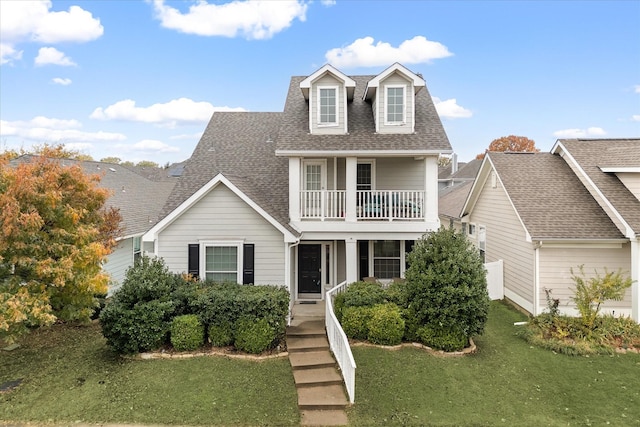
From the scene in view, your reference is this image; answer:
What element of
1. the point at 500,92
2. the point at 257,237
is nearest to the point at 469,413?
the point at 257,237

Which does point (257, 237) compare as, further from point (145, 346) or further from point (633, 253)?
point (633, 253)

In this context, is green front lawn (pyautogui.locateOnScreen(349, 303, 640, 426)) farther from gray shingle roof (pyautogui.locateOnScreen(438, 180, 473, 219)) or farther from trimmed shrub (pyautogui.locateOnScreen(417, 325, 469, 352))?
gray shingle roof (pyautogui.locateOnScreen(438, 180, 473, 219))

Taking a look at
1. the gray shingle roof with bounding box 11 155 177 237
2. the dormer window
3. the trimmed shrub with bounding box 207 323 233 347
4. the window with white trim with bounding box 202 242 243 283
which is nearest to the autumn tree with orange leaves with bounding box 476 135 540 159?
the dormer window

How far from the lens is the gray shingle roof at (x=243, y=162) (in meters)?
13.1

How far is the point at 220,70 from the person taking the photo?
2595cm

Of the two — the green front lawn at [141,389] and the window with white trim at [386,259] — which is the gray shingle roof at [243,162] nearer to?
the window with white trim at [386,259]

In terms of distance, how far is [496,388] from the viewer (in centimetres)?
809

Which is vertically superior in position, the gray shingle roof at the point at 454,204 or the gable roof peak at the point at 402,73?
the gable roof peak at the point at 402,73

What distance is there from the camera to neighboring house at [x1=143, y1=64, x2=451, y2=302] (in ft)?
38.5

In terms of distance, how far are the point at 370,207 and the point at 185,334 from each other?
24.4 feet

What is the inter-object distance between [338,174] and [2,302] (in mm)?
10917

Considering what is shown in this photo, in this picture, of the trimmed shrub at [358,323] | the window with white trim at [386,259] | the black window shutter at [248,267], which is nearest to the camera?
the trimmed shrub at [358,323]

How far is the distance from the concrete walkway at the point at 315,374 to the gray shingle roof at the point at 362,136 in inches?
239

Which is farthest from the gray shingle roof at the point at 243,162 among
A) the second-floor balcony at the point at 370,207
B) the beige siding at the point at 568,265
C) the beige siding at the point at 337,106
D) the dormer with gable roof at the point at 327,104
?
the beige siding at the point at 568,265
